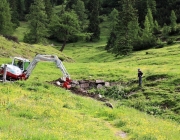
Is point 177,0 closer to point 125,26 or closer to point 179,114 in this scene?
point 125,26

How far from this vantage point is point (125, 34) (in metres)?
87.8

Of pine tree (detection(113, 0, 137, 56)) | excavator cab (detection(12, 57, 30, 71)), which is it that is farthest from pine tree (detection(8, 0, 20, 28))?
excavator cab (detection(12, 57, 30, 71))

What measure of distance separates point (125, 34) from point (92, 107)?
6334 centimetres

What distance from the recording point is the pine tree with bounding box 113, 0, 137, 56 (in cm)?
7950

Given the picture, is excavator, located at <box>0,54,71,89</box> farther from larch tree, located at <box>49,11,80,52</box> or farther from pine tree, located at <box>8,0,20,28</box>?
pine tree, located at <box>8,0,20,28</box>

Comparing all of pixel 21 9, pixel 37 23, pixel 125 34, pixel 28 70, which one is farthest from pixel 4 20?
pixel 28 70

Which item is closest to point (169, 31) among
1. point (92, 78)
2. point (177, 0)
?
point (177, 0)

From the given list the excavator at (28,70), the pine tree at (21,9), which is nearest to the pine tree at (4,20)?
the pine tree at (21,9)

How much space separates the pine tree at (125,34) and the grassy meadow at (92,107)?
19.1 metres

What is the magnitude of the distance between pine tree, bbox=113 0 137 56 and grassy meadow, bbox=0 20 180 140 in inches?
753

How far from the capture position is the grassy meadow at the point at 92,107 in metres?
16.0

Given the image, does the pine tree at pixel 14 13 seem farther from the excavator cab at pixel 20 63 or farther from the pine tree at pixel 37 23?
the excavator cab at pixel 20 63

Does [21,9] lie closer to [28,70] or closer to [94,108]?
[28,70]

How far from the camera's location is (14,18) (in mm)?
138375
